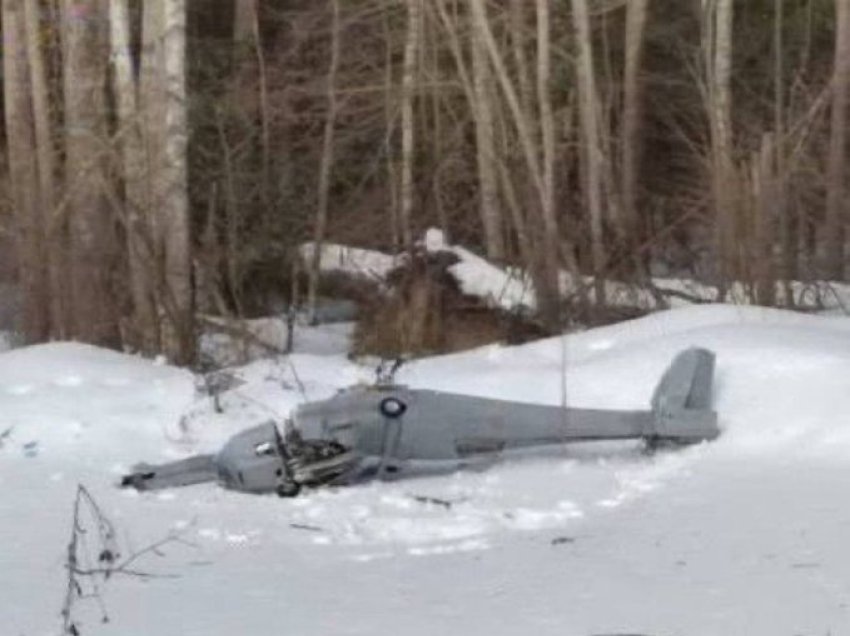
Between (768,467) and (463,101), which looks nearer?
(768,467)

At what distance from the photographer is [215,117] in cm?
1984

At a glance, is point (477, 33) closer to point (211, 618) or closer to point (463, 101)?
point (463, 101)

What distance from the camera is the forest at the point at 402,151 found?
1411cm

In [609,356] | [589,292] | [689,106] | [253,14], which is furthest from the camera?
[689,106]

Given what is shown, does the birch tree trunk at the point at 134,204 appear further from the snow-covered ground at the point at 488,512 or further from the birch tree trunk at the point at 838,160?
the birch tree trunk at the point at 838,160

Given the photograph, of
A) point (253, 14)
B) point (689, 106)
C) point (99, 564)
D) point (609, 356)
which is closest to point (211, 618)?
point (99, 564)

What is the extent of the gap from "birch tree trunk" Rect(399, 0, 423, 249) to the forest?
0.16ft

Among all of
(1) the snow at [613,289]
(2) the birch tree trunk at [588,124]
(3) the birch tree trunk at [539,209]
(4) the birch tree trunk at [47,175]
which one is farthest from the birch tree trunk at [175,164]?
(2) the birch tree trunk at [588,124]

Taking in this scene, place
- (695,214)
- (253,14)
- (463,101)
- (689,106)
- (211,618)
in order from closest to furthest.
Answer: (211,618) → (695,214) → (463,101) → (253,14) → (689,106)

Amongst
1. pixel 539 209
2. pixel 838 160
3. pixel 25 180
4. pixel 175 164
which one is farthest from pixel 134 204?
pixel 838 160

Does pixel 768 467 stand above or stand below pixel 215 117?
below

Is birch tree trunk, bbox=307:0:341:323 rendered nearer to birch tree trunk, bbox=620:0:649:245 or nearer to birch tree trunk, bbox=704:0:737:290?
birch tree trunk, bbox=620:0:649:245

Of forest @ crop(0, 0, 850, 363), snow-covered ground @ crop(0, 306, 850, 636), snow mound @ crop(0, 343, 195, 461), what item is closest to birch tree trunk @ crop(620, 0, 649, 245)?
forest @ crop(0, 0, 850, 363)

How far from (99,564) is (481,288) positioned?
817 cm
